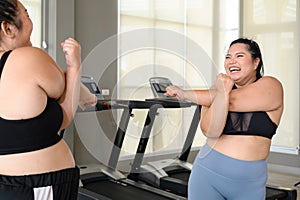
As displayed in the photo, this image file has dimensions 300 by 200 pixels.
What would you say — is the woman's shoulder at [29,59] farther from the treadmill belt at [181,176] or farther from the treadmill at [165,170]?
the treadmill belt at [181,176]

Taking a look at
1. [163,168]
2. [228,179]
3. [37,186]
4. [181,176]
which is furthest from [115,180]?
[37,186]

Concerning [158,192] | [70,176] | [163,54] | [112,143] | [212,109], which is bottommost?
[158,192]

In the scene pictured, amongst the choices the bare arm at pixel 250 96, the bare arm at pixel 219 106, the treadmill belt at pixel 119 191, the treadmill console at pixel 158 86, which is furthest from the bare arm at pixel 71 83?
the treadmill console at pixel 158 86

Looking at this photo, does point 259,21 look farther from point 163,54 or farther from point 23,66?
point 23,66

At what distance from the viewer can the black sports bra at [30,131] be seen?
1085 mm

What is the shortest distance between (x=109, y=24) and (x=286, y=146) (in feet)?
10.3

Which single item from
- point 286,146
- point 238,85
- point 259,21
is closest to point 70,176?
point 238,85

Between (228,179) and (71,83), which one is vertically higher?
(71,83)

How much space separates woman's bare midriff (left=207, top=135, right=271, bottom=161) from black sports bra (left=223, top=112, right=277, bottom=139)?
0.02 metres

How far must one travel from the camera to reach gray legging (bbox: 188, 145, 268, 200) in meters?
1.69

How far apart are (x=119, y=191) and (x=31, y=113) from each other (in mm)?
2532

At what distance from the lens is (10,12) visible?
1.15m

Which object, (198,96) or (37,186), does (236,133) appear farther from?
(37,186)

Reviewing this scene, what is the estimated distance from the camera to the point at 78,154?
4.41 m
